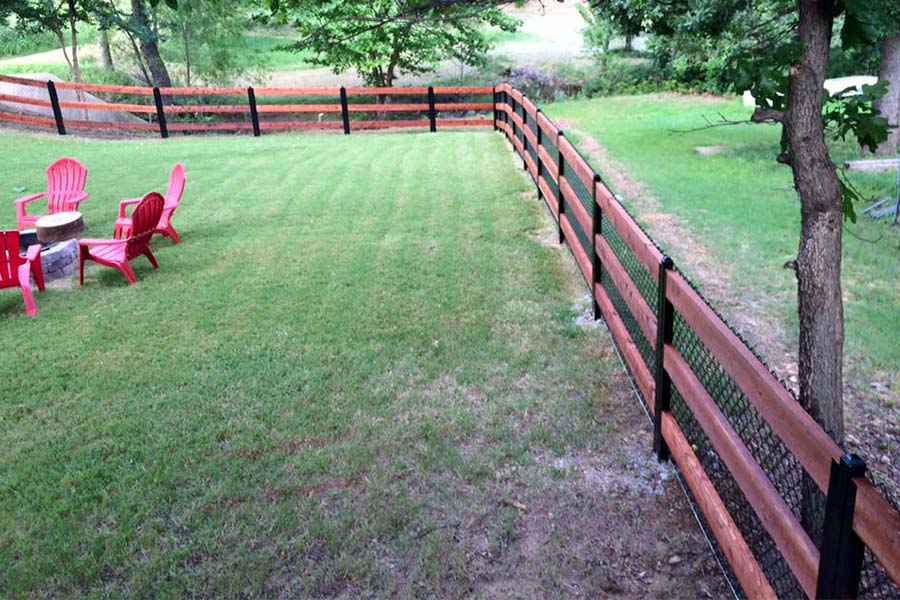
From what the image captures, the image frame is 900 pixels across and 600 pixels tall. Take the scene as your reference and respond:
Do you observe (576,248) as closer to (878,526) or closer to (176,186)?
(176,186)

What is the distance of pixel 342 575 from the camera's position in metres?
3.05

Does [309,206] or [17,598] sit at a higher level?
[309,206]

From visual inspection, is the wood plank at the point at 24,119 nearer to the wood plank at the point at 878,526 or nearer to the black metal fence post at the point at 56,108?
the black metal fence post at the point at 56,108

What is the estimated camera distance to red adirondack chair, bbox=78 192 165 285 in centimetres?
675

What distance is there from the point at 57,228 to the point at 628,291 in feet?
21.8

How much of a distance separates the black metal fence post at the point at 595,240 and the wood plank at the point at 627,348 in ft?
0.20

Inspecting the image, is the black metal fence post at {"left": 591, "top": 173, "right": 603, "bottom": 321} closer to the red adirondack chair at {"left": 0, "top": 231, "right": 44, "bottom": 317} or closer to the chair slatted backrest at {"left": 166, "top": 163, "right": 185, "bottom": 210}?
the red adirondack chair at {"left": 0, "top": 231, "right": 44, "bottom": 317}

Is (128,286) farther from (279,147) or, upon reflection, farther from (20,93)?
(20,93)

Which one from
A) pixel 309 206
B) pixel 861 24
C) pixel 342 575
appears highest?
pixel 861 24

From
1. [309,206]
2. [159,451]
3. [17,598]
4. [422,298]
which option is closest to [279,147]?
[309,206]

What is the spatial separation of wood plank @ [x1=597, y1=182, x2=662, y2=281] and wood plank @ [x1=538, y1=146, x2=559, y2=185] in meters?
2.38

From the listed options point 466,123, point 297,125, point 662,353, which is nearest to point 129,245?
point 662,353

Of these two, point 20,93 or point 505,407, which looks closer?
point 505,407

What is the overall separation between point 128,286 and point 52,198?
3362 millimetres
